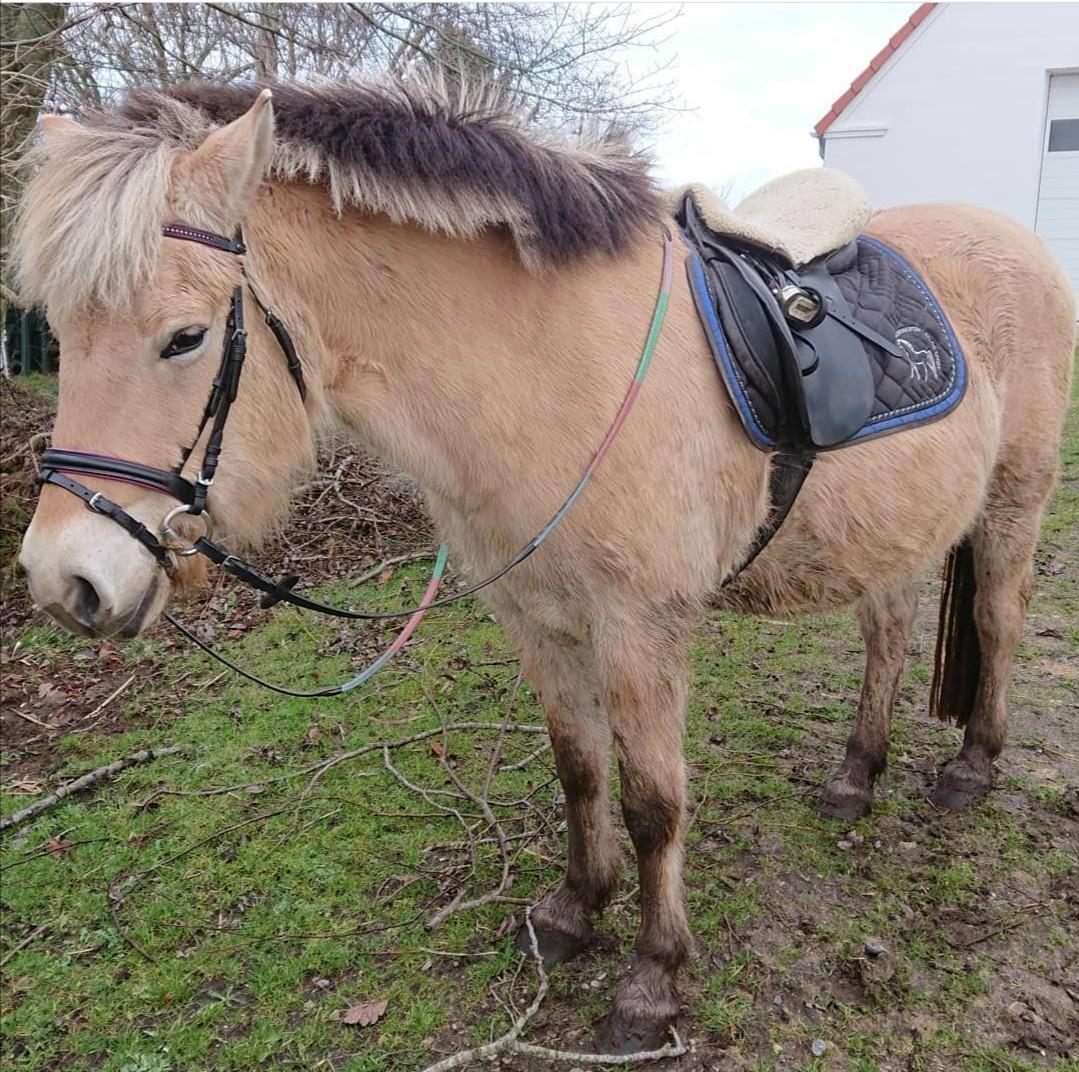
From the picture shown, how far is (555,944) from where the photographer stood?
2477mm

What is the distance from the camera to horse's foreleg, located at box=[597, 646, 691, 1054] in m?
1.99

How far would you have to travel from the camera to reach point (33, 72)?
6.82 m

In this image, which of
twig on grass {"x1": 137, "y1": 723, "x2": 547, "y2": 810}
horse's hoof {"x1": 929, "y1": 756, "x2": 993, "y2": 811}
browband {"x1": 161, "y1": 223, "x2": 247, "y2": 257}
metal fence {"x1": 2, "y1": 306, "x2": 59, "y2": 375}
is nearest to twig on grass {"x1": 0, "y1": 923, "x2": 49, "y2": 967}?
twig on grass {"x1": 137, "y1": 723, "x2": 547, "y2": 810}

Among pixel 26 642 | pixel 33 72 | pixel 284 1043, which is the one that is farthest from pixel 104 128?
pixel 33 72

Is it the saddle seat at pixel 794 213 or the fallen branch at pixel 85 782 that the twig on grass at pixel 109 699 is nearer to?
the fallen branch at pixel 85 782

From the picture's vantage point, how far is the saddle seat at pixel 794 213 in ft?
7.41

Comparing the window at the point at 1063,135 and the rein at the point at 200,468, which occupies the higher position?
the window at the point at 1063,135

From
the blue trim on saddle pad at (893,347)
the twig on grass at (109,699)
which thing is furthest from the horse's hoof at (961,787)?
the twig on grass at (109,699)

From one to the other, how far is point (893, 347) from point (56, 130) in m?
2.15

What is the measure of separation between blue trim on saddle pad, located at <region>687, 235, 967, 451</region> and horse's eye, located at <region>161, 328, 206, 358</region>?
46.6 inches

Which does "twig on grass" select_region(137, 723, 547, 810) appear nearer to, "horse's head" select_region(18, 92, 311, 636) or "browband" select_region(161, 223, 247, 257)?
"horse's head" select_region(18, 92, 311, 636)

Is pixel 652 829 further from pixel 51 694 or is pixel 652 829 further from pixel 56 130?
pixel 51 694

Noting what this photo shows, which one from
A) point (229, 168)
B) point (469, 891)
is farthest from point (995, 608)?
point (229, 168)

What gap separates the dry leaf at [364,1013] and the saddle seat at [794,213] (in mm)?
2457
